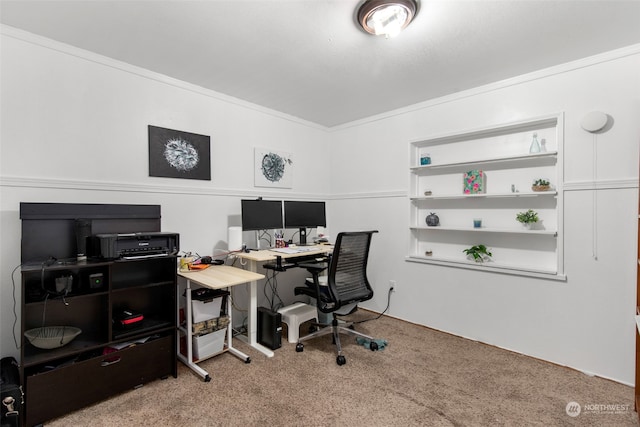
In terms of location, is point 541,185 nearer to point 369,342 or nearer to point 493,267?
point 493,267

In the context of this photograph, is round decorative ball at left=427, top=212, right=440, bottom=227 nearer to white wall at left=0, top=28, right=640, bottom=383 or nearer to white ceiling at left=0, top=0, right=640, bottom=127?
white wall at left=0, top=28, right=640, bottom=383

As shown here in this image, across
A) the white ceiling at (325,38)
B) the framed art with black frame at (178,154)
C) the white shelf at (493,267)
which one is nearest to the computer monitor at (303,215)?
the framed art with black frame at (178,154)

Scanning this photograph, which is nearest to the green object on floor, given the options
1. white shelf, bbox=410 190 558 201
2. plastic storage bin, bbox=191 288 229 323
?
plastic storage bin, bbox=191 288 229 323

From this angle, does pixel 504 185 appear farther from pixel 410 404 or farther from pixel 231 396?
pixel 231 396

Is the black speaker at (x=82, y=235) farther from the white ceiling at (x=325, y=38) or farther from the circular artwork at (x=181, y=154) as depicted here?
the white ceiling at (x=325, y=38)

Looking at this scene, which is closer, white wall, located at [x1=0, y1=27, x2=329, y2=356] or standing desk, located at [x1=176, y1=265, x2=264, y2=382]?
white wall, located at [x1=0, y1=27, x2=329, y2=356]

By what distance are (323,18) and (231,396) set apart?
8.30ft

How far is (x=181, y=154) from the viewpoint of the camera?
9.08ft

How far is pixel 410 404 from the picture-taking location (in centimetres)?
191

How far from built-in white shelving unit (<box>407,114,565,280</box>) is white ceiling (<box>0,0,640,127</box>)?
56 cm

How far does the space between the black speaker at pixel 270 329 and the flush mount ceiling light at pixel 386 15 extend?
2.34 meters

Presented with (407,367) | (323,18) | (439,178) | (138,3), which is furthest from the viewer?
(439,178)

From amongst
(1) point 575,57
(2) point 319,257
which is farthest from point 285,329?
(1) point 575,57

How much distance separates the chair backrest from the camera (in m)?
2.41
